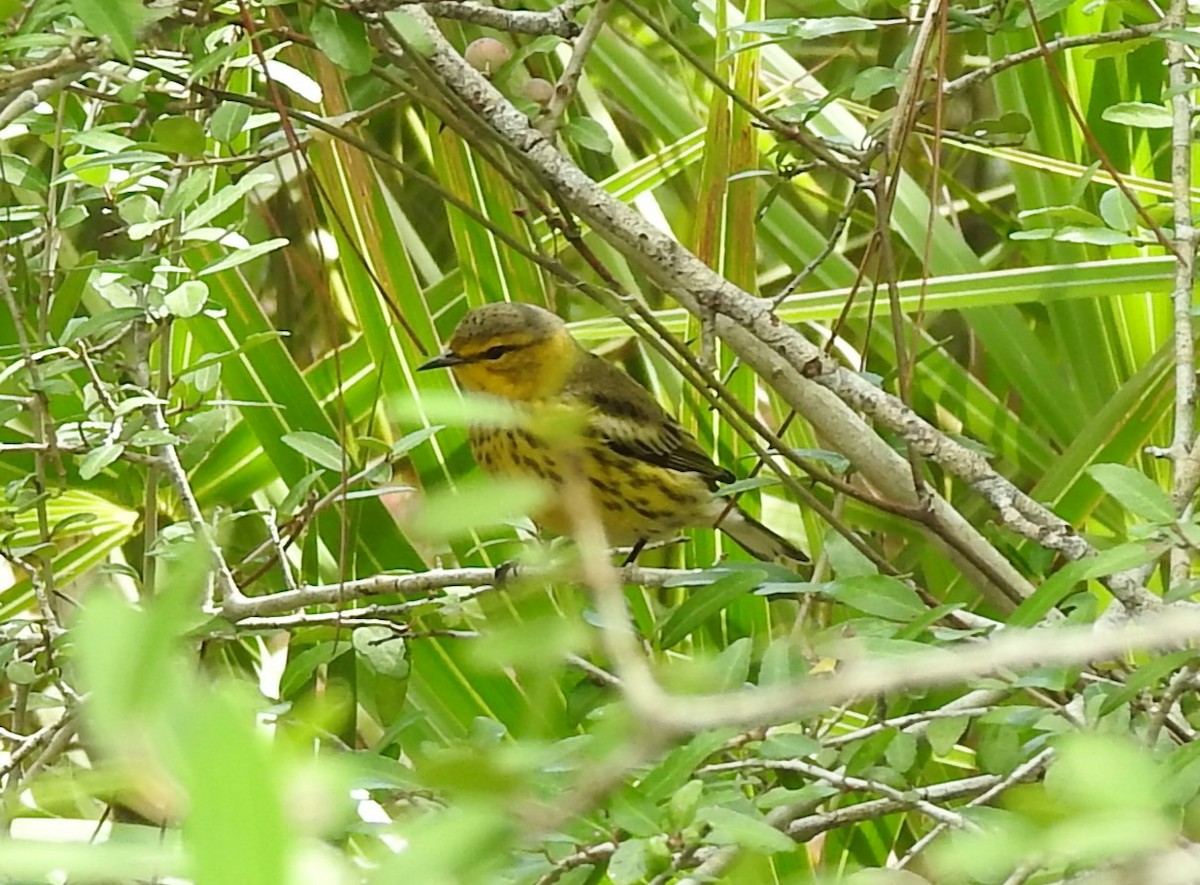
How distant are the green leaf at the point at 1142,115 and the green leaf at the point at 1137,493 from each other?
353 millimetres

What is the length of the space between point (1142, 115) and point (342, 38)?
1.78ft

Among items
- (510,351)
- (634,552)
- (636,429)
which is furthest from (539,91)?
(634,552)

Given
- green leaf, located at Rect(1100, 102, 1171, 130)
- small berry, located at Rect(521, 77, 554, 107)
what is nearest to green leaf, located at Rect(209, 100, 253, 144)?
small berry, located at Rect(521, 77, 554, 107)

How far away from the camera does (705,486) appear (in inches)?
64.2

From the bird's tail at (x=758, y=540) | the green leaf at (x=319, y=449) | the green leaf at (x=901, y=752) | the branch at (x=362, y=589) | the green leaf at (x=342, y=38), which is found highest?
the green leaf at (x=342, y=38)

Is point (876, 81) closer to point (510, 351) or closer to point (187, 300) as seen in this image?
point (187, 300)

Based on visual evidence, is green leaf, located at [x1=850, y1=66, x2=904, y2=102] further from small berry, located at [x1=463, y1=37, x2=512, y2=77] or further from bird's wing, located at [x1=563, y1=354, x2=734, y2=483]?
bird's wing, located at [x1=563, y1=354, x2=734, y2=483]

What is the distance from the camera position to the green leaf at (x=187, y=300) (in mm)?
867

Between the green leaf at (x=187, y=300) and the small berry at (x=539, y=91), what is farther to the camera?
the small berry at (x=539, y=91)

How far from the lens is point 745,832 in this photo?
53 cm

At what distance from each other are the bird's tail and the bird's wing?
54 millimetres

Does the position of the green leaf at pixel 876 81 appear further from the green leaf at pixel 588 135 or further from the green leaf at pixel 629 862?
the green leaf at pixel 629 862

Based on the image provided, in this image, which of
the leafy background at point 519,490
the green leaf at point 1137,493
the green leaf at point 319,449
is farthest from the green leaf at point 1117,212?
the green leaf at point 319,449

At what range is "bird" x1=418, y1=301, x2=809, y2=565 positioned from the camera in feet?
4.93
